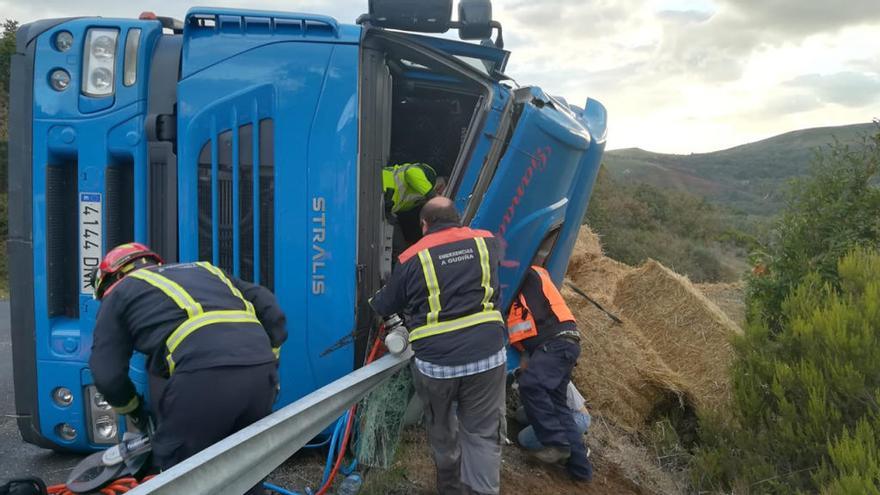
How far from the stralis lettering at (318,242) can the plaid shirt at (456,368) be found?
625 millimetres

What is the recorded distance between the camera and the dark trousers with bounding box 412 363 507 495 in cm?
359

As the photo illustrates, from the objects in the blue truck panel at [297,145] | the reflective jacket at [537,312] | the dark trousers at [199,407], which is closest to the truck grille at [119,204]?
the blue truck panel at [297,145]

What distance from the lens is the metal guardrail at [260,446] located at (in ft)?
7.05

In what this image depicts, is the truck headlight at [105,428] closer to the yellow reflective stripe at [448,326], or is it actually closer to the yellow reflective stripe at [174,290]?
the yellow reflective stripe at [174,290]

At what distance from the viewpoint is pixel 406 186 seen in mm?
3945

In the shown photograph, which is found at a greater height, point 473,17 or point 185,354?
point 473,17

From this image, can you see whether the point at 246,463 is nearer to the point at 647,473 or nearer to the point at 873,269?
the point at 647,473

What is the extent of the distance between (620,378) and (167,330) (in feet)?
11.3

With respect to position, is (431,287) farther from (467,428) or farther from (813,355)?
(813,355)

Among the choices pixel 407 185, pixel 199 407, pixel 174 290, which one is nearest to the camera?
pixel 199 407

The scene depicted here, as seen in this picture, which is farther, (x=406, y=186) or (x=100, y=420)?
(x=406, y=186)

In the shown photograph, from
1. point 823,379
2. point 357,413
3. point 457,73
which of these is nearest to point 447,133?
point 457,73

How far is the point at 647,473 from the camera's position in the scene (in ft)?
14.1

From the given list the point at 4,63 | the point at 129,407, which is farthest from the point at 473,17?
the point at 4,63
